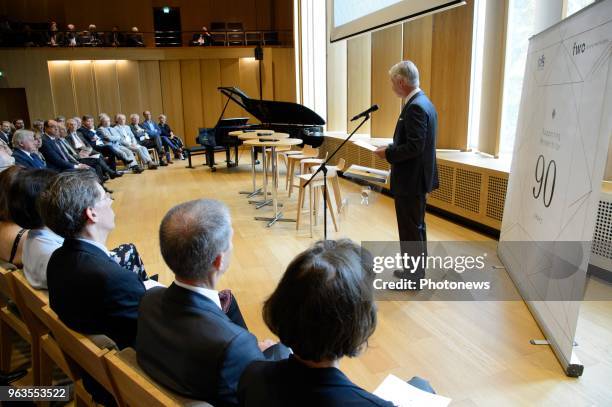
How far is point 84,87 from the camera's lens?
11844mm

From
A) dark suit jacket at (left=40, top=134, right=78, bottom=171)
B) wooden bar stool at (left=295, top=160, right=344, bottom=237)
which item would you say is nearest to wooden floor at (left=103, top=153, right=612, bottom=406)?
wooden bar stool at (left=295, top=160, right=344, bottom=237)

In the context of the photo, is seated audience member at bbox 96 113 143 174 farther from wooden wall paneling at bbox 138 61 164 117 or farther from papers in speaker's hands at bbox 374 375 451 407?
papers in speaker's hands at bbox 374 375 451 407

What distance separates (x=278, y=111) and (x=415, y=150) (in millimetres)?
5033

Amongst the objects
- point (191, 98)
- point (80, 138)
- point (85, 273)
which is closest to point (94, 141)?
point (80, 138)

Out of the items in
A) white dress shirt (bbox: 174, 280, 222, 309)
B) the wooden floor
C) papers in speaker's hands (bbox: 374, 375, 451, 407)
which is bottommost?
the wooden floor

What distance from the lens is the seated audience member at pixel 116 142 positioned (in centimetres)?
853

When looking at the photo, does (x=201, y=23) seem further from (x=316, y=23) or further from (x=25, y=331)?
(x=25, y=331)

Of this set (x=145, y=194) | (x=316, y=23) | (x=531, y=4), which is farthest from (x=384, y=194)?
(x=316, y=23)

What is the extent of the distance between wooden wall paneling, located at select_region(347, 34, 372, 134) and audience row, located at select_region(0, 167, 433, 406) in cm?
663

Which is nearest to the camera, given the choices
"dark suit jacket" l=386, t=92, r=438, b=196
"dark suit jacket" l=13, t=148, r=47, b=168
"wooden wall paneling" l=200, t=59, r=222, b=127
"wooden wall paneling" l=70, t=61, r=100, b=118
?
"dark suit jacket" l=386, t=92, r=438, b=196

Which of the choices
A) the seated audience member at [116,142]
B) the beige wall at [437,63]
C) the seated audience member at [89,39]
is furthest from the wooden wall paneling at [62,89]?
the beige wall at [437,63]

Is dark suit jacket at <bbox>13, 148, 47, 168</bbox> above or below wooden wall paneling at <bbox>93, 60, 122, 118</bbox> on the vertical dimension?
below

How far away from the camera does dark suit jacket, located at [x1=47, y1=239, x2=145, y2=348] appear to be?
1.44 meters

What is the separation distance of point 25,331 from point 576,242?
272cm
